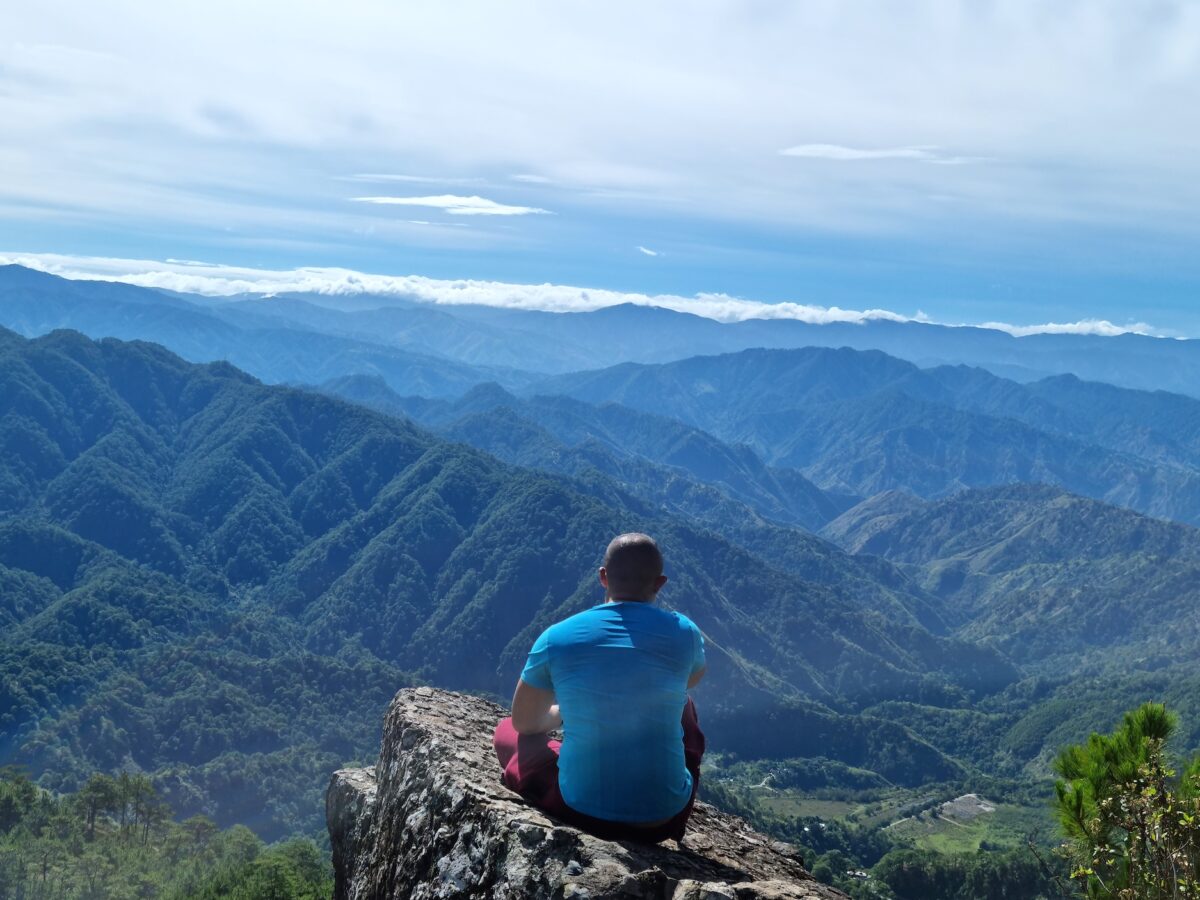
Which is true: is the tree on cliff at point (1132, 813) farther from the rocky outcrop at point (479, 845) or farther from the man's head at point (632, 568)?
the man's head at point (632, 568)

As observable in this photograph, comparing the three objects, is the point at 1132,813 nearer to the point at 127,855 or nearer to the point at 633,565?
the point at 633,565

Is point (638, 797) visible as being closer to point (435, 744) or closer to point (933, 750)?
point (435, 744)

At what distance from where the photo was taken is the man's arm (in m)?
8.05

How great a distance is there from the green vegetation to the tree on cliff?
32.5 m

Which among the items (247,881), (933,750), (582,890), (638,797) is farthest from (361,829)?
(933,750)

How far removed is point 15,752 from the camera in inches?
5153

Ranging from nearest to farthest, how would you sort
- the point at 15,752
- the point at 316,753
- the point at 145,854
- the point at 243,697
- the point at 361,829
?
the point at 361,829
the point at 145,854
the point at 15,752
the point at 316,753
the point at 243,697

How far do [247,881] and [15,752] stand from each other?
110955mm

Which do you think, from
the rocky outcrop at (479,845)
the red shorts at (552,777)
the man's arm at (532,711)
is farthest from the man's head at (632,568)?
the rocky outcrop at (479,845)

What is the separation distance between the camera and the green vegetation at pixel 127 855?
149 feet

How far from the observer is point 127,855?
6378 cm

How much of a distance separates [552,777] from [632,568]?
5.99 ft

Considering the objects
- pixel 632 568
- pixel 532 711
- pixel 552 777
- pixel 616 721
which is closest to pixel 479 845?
pixel 552 777

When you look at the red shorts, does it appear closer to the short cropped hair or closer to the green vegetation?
the short cropped hair
